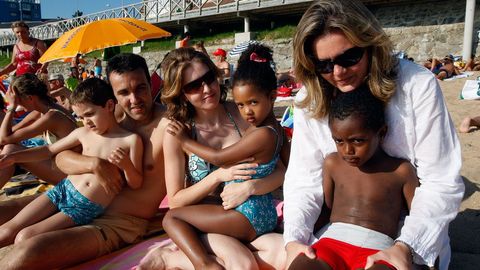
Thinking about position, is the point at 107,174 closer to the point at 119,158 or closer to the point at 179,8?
the point at 119,158

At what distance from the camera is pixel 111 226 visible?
297 centimetres

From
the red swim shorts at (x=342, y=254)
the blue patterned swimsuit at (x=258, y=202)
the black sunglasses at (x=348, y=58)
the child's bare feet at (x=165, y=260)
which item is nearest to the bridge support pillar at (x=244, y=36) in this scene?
the blue patterned swimsuit at (x=258, y=202)

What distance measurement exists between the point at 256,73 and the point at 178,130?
0.64 metres

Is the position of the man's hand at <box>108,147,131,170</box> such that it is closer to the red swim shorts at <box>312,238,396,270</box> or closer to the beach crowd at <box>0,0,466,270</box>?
the beach crowd at <box>0,0,466,270</box>

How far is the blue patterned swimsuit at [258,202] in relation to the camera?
8.36 ft

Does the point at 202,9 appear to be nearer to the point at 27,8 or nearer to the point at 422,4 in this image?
the point at 422,4

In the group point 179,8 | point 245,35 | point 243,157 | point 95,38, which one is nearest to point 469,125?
point 243,157

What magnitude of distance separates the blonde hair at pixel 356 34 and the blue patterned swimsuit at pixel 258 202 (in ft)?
2.29

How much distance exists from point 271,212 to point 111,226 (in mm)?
1179

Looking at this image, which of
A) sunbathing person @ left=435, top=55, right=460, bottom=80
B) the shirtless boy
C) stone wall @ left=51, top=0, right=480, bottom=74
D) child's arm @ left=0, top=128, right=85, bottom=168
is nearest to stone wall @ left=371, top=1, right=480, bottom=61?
stone wall @ left=51, top=0, right=480, bottom=74

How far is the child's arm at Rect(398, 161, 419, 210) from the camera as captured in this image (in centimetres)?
207

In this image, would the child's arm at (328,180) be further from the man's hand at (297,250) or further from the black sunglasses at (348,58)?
the black sunglasses at (348,58)

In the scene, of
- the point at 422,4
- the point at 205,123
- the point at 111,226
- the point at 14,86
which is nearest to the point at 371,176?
the point at 205,123

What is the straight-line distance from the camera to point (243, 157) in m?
2.56
